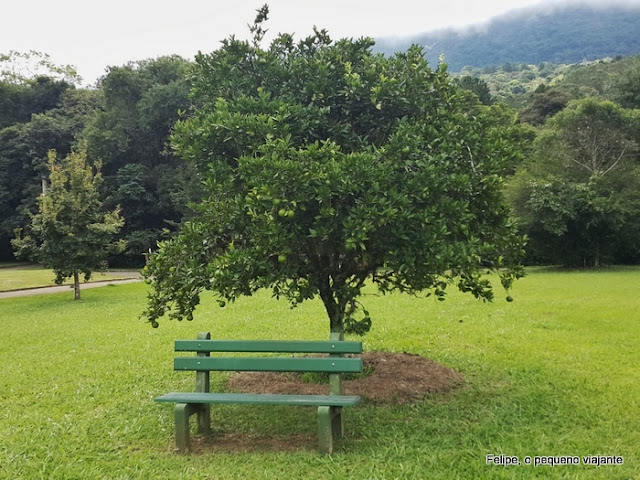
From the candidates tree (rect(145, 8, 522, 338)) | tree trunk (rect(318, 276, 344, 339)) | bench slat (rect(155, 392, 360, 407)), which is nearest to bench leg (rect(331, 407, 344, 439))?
bench slat (rect(155, 392, 360, 407))

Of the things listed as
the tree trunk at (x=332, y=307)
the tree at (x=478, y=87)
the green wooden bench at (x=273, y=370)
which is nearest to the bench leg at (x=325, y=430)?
the green wooden bench at (x=273, y=370)

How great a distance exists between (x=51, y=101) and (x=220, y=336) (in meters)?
50.4

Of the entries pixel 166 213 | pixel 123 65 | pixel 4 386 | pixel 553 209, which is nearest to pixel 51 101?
pixel 123 65

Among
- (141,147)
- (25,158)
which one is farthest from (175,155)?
(25,158)

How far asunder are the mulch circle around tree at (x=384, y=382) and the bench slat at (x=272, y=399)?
1.48 meters

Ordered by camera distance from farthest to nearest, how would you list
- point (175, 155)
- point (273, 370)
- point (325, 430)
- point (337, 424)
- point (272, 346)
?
point (175, 155), point (272, 346), point (337, 424), point (273, 370), point (325, 430)

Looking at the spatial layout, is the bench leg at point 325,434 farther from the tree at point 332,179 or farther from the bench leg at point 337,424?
the tree at point 332,179

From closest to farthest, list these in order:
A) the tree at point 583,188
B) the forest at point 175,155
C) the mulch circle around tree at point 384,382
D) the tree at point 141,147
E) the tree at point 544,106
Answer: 1. the mulch circle around tree at point 384,382
2. the tree at point 583,188
3. the forest at point 175,155
4. the tree at point 141,147
5. the tree at point 544,106

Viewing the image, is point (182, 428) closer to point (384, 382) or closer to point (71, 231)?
point (384, 382)

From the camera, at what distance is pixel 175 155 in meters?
20.0

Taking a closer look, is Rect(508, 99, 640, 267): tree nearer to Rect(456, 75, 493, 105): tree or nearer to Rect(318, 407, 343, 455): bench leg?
Rect(456, 75, 493, 105): tree

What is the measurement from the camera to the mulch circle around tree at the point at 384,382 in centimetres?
587

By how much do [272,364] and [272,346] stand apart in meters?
0.24

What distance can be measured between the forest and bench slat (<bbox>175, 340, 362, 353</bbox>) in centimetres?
1441
